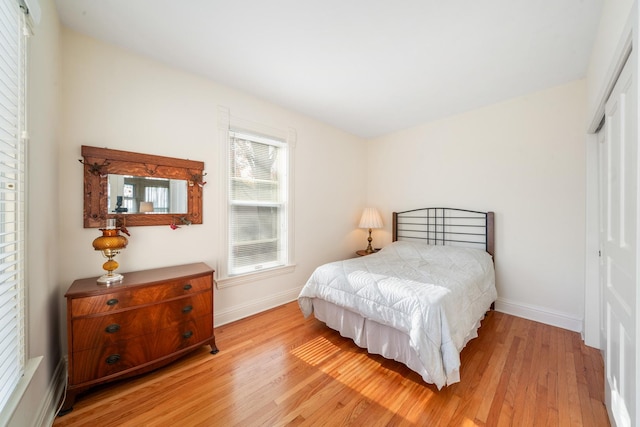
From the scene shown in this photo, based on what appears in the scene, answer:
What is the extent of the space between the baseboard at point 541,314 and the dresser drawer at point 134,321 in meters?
3.21

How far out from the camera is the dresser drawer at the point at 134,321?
1.50 meters

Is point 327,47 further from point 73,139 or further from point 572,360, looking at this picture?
point 572,360

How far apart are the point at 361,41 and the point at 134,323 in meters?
2.63

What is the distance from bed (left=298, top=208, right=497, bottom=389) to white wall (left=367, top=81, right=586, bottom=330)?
9.5 inches

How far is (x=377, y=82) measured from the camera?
8.08ft

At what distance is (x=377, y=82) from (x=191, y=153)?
1.97 metres

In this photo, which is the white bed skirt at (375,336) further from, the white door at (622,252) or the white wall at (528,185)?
the white wall at (528,185)

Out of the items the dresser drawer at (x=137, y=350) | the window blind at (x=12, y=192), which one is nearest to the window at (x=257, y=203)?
the dresser drawer at (x=137, y=350)

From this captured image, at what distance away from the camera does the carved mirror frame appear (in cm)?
182

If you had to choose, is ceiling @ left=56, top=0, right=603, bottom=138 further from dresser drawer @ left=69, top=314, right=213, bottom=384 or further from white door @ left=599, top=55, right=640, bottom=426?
dresser drawer @ left=69, top=314, right=213, bottom=384

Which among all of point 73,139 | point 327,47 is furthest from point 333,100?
point 73,139

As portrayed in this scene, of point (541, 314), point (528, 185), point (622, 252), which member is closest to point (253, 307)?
point (622, 252)

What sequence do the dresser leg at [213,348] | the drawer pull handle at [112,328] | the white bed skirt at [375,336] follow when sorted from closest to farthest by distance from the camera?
1. the drawer pull handle at [112,328]
2. the white bed skirt at [375,336]
3. the dresser leg at [213,348]

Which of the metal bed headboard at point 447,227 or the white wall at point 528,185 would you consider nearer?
the white wall at point 528,185
